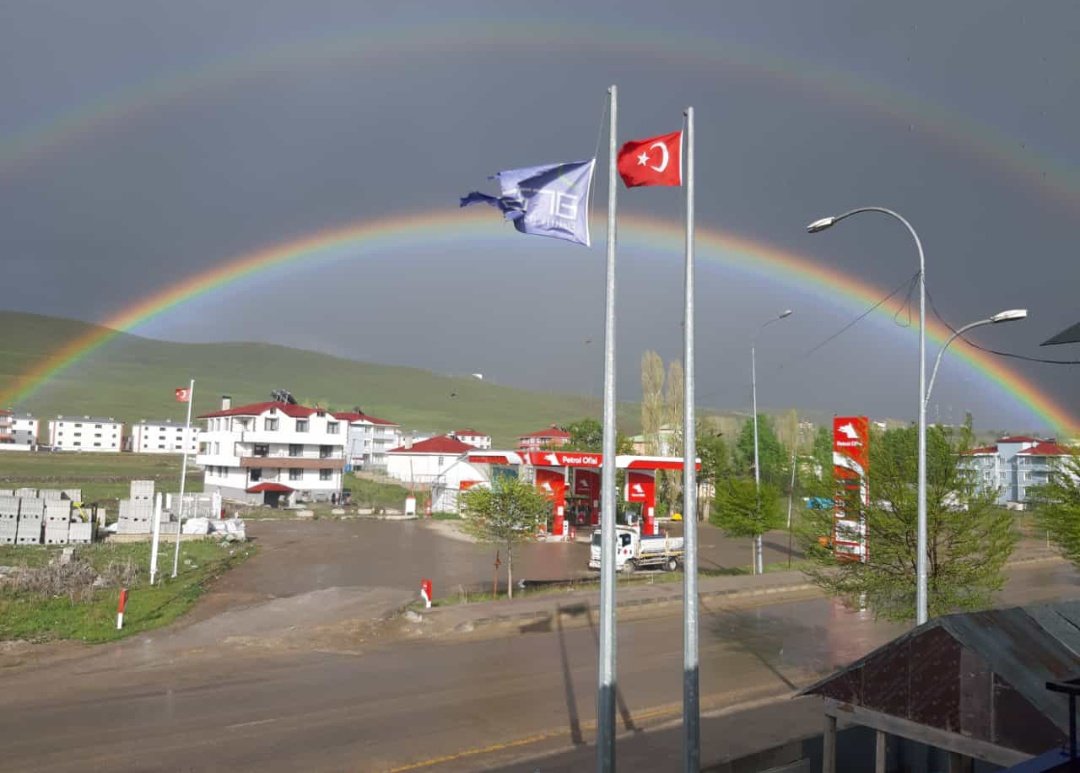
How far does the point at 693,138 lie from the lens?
997 cm

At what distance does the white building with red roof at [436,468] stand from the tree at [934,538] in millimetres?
48387

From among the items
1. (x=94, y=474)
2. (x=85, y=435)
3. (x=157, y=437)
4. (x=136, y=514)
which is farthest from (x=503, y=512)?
(x=85, y=435)

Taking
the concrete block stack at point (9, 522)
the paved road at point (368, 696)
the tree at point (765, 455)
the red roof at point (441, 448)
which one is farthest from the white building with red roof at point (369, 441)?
the paved road at point (368, 696)

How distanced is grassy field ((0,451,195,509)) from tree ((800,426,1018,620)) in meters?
49.0

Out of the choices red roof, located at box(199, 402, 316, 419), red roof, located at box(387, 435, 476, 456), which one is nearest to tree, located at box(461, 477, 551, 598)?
red roof, located at box(199, 402, 316, 419)

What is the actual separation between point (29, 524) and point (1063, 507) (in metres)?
43.1

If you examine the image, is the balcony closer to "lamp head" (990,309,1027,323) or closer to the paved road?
the paved road

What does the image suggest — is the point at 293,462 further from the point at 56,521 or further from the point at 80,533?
the point at 56,521

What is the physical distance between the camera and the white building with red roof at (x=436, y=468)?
67.9m

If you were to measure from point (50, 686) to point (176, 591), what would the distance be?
37.4 ft

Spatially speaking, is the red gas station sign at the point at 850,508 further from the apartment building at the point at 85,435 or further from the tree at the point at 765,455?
the apartment building at the point at 85,435

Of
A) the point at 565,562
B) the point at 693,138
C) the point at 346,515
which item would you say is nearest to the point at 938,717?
the point at 693,138

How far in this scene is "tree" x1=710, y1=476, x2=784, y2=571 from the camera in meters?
35.2

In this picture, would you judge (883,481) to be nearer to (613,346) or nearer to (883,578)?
(883,578)
